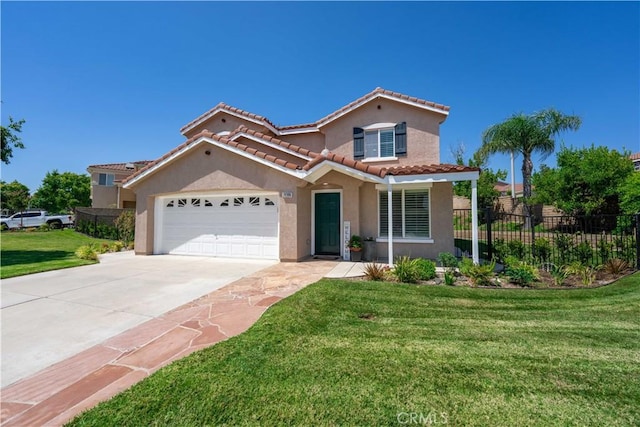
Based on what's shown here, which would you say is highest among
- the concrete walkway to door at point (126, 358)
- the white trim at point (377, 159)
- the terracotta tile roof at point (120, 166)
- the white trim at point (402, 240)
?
the terracotta tile roof at point (120, 166)

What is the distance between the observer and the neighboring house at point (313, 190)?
10711mm

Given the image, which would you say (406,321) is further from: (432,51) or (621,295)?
(432,51)

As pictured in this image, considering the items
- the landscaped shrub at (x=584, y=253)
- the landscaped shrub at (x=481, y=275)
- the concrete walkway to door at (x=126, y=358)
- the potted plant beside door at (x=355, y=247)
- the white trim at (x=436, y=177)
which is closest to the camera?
the concrete walkway to door at (x=126, y=358)

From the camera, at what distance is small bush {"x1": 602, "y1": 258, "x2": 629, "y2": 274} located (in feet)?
27.7

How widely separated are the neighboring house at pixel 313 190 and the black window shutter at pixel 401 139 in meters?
0.05

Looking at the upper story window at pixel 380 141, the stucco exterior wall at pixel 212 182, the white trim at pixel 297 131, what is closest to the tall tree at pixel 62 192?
the stucco exterior wall at pixel 212 182

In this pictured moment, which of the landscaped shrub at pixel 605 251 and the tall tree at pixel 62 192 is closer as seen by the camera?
the landscaped shrub at pixel 605 251

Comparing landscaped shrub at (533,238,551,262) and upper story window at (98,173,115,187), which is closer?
landscaped shrub at (533,238,551,262)

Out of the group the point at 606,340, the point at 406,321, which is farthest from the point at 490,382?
the point at 606,340

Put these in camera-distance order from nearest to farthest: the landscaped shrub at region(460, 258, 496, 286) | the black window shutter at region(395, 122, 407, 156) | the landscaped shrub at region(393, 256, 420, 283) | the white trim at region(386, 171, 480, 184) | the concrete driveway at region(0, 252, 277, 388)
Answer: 1. the concrete driveway at region(0, 252, 277, 388)
2. the landscaped shrub at region(460, 258, 496, 286)
3. the landscaped shrub at region(393, 256, 420, 283)
4. the white trim at region(386, 171, 480, 184)
5. the black window shutter at region(395, 122, 407, 156)

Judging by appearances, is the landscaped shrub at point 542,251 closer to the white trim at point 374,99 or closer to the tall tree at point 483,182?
the white trim at point 374,99

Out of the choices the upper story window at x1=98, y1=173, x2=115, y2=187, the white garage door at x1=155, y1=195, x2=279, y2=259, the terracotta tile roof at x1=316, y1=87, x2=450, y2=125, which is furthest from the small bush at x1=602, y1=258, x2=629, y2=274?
the upper story window at x1=98, y1=173, x2=115, y2=187

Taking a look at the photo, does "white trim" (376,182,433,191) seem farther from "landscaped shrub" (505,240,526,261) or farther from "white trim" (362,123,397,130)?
"landscaped shrub" (505,240,526,261)

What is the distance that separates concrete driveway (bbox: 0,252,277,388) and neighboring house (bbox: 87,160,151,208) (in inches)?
1050
